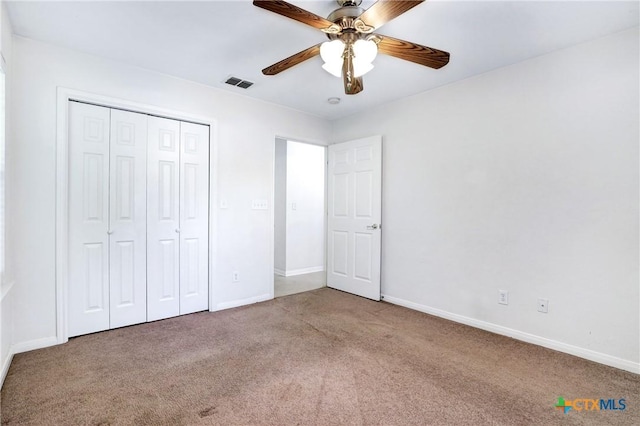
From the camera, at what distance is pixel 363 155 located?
4.00 metres

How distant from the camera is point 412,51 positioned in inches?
78.2

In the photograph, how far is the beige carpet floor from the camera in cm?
169

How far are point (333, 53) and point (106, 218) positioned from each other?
2419 mm

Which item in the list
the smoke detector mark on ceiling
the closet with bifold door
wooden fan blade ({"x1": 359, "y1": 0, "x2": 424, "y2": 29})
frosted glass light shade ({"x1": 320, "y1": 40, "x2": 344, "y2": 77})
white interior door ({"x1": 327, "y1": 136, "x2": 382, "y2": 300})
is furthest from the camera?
white interior door ({"x1": 327, "y1": 136, "x2": 382, "y2": 300})

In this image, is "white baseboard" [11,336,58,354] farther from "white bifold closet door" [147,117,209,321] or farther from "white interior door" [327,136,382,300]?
"white interior door" [327,136,382,300]

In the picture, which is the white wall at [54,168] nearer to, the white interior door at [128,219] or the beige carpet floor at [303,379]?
the white interior door at [128,219]

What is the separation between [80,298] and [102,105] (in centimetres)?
170

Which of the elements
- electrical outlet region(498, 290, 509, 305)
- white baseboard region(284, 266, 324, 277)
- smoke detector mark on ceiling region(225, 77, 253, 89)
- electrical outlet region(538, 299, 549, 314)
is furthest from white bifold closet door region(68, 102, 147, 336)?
electrical outlet region(538, 299, 549, 314)

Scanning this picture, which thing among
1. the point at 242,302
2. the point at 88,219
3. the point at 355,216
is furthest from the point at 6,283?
the point at 355,216

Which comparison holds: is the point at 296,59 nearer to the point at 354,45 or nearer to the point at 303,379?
the point at 354,45

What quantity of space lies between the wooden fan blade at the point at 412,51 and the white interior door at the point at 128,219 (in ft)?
7.70

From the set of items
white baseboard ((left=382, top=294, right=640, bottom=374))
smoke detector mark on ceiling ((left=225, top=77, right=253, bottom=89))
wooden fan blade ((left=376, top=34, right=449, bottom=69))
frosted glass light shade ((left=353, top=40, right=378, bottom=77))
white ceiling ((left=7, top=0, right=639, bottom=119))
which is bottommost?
white baseboard ((left=382, top=294, right=640, bottom=374))

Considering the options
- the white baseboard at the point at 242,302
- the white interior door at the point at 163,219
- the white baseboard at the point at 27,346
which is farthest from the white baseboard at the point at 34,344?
the white baseboard at the point at 242,302

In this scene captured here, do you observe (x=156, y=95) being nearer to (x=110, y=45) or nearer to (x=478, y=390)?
(x=110, y=45)
